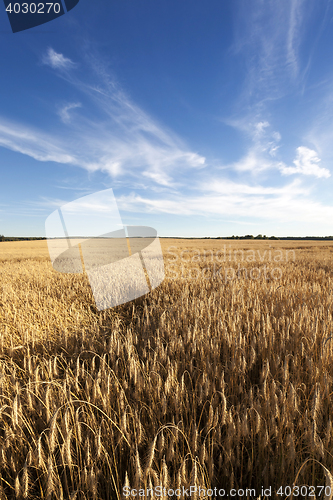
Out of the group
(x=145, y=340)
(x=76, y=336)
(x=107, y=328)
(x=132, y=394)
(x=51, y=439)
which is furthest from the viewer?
(x=107, y=328)

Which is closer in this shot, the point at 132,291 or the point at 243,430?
the point at 243,430

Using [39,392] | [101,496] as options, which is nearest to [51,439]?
[101,496]

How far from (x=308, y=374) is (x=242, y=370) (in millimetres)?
504

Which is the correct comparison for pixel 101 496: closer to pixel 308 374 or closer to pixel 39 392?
pixel 39 392

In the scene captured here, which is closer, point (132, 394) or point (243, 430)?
point (243, 430)

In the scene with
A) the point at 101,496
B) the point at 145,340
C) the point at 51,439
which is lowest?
the point at 101,496

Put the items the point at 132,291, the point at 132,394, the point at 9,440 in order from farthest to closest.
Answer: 1. the point at 132,291
2. the point at 132,394
3. the point at 9,440

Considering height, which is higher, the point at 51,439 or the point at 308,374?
the point at 51,439

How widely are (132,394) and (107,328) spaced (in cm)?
163

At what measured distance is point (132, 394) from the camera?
1587 mm

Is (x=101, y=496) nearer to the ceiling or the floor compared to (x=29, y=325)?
nearer to the floor

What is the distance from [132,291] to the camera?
483 cm

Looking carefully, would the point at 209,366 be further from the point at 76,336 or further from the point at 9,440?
the point at 76,336

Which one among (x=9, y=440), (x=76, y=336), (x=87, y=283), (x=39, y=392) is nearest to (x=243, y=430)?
(x=9, y=440)
